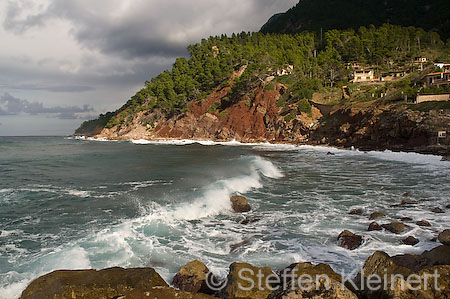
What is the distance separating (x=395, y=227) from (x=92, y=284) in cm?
999

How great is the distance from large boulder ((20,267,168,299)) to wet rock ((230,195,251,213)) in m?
7.57

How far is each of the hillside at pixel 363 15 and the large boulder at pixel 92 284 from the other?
13771 cm

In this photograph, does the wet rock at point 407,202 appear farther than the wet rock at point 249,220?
Yes

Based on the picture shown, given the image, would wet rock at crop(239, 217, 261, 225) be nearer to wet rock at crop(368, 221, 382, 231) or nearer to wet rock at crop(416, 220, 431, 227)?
wet rock at crop(368, 221, 382, 231)

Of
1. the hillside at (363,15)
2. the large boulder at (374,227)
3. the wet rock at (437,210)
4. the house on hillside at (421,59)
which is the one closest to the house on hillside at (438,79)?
the house on hillside at (421,59)

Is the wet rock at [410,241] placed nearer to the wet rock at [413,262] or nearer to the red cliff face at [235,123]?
the wet rock at [413,262]

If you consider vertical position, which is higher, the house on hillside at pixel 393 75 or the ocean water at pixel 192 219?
the house on hillside at pixel 393 75

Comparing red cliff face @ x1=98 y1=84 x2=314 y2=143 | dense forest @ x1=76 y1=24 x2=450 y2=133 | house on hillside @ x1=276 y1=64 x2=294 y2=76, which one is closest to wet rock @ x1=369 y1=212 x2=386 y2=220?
red cliff face @ x1=98 y1=84 x2=314 y2=143

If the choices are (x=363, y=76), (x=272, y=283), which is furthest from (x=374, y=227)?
(x=363, y=76)

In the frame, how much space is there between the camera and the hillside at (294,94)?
42125mm

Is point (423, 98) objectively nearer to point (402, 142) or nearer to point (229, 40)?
point (402, 142)

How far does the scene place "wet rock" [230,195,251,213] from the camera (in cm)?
1291

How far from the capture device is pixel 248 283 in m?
5.47

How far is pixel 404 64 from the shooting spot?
81.2 meters
